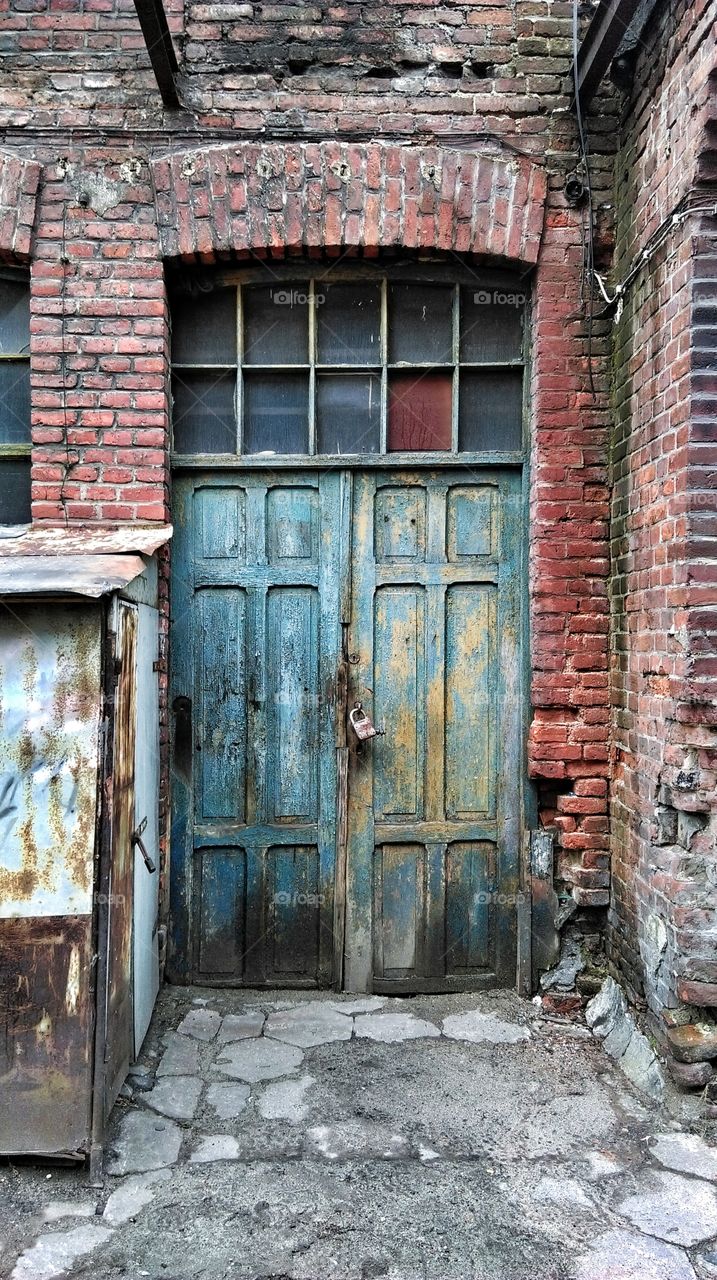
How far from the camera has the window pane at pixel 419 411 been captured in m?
3.97

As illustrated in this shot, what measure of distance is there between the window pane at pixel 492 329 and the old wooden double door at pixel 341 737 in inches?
22.0

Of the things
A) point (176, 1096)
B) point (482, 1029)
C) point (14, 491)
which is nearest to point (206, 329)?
point (14, 491)

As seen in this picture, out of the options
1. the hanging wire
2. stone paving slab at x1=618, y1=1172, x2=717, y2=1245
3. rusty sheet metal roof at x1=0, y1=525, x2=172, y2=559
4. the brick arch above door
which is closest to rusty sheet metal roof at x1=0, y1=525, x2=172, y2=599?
rusty sheet metal roof at x1=0, y1=525, x2=172, y2=559

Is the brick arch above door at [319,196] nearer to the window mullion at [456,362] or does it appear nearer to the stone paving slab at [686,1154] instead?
the window mullion at [456,362]

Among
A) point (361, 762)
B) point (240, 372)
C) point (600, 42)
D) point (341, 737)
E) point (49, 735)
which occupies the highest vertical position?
point (600, 42)

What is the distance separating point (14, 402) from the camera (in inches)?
154

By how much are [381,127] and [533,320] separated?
1.08 m

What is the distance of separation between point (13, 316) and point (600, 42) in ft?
9.14

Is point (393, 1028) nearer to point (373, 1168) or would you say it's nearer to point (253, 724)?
point (373, 1168)

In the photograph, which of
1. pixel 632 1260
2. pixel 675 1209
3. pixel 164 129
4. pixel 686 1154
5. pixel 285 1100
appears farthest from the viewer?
pixel 164 129

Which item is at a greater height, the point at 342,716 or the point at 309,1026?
the point at 342,716

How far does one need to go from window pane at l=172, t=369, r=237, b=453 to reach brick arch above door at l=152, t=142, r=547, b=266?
1.86ft

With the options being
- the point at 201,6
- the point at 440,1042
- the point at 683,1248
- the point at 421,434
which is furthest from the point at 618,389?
the point at 683,1248

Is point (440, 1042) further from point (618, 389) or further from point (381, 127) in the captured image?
point (381, 127)
